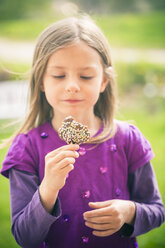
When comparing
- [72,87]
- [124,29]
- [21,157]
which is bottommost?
[21,157]

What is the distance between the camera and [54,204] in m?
1.16

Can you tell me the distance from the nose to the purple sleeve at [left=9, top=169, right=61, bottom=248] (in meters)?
0.39

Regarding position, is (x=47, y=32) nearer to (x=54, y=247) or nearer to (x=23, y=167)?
(x=23, y=167)

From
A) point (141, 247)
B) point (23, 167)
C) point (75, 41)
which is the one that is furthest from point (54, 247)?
point (141, 247)

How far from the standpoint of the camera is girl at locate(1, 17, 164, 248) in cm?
116

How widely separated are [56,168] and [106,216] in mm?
300

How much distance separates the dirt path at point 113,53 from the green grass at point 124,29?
0.08 metres

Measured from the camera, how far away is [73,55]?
119 cm

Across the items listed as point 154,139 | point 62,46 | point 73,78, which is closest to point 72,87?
point 73,78

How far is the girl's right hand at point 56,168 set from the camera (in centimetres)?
105

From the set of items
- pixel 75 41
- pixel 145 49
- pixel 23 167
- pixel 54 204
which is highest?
pixel 145 49

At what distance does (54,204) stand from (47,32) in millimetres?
739

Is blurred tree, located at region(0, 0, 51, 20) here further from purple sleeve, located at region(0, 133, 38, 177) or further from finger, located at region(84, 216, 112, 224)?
finger, located at region(84, 216, 112, 224)

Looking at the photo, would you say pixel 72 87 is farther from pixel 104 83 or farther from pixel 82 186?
pixel 82 186
